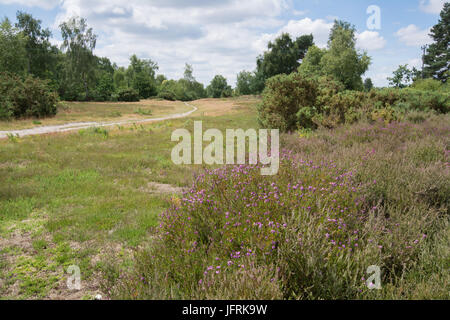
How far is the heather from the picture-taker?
2.51 m

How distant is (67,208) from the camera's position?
633 cm

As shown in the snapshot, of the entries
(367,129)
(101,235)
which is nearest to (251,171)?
(101,235)

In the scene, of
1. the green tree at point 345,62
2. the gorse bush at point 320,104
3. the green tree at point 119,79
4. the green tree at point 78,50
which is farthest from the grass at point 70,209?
the green tree at point 119,79

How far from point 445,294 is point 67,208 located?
656cm

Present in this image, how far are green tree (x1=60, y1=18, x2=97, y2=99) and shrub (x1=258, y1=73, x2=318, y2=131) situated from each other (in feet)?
160

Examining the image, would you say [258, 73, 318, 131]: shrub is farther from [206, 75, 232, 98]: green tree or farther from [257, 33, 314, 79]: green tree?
[206, 75, 232, 98]: green tree

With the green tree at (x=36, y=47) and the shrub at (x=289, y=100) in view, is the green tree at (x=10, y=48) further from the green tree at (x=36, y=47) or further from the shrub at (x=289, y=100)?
the shrub at (x=289, y=100)

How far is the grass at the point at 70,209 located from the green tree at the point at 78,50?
45.1 meters

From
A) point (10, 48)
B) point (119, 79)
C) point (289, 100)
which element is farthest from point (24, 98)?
point (119, 79)

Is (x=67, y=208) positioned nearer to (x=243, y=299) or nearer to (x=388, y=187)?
(x=243, y=299)

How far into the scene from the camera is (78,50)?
165ft

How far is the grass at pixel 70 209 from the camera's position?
4102 millimetres

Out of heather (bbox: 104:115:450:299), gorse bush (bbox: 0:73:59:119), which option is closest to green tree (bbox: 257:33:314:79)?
gorse bush (bbox: 0:73:59:119)

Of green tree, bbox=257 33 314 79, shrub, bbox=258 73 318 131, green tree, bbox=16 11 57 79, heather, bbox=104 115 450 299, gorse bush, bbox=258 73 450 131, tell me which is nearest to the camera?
heather, bbox=104 115 450 299
